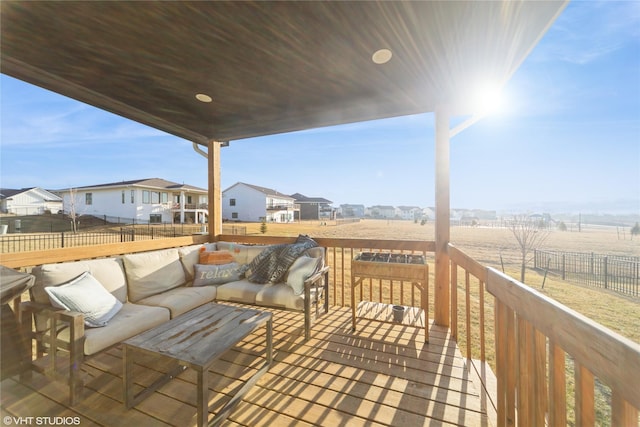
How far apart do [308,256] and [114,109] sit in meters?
3.13

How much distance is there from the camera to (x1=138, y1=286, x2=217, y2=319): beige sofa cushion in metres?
2.49

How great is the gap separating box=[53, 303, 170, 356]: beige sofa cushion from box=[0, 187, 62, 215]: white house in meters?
18.5

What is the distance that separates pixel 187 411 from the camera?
1635 mm

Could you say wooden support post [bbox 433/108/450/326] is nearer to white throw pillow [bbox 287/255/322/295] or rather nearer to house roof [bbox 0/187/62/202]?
white throw pillow [bbox 287/255/322/295]

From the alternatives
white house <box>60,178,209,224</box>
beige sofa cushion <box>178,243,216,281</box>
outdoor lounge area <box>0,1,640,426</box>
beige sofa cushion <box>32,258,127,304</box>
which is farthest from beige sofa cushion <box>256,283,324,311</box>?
white house <box>60,178,209,224</box>

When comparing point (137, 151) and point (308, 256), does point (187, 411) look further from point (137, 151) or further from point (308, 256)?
point (137, 151)

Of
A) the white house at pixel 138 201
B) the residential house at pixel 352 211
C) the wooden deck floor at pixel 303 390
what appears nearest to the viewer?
the wooden deck floor at pixel 303 390

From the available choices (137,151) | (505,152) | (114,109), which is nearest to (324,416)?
(114,109)

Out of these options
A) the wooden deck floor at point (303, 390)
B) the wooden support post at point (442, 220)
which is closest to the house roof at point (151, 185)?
the wooden deck floor at point (303, 390)

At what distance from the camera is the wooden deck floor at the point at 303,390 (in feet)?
5.23

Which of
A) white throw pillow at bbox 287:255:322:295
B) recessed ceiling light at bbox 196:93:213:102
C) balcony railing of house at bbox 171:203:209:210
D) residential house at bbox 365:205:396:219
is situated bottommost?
white throw pillow at bbox 287:255:322:295

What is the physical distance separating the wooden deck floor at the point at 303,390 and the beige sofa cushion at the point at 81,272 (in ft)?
1.99

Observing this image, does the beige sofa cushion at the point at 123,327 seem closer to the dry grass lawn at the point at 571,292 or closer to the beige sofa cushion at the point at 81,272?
the beige sofa cushion at the point at 81,272

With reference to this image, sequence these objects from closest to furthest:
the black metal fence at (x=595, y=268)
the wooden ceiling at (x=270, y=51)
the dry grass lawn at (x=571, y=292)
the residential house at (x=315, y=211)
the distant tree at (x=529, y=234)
→ 1. the wooden ceiling at (x=270, y=51)
2. the dry grass lawn at (x=571, y=292)
3. the black metal fence at (x=595, y=268)
4. the distant tree at (x=529, y=234)
5. the residential house at (x=315, y=211)
